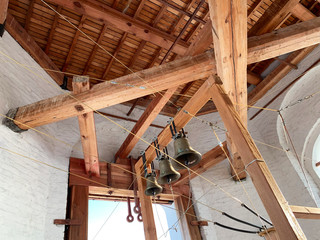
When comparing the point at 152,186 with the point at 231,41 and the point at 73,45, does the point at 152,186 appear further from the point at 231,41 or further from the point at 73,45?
the point at 73,45

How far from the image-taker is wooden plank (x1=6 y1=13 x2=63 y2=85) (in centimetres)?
376

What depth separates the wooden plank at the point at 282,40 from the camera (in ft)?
9.66

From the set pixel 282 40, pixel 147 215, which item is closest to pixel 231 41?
pixel 282 40

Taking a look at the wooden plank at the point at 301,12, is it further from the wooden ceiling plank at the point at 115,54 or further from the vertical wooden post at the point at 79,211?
the vertical wooden post at the point at 79,211

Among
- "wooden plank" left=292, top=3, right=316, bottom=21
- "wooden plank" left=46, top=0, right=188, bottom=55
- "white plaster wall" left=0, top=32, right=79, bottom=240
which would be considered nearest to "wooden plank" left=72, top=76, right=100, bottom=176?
"white plaster wall" left=0, top=32, right=79, bottom=240

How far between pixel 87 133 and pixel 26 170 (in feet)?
2.90

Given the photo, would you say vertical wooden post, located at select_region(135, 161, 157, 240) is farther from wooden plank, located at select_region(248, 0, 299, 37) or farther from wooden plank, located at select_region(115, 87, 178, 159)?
wooden plank, located at select_region(248, 0, 299, 37)

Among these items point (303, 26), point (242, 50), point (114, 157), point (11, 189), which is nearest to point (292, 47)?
point (303, 26)

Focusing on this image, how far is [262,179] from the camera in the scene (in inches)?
66.9

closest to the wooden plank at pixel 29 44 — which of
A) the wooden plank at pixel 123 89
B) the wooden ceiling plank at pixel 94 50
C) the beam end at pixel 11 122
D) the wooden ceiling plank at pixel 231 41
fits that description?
the wooden ceiling plank at pixel 94 50

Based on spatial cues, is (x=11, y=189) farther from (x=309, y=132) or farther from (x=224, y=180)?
(x=309, y=132)

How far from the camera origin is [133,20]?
4.11 m

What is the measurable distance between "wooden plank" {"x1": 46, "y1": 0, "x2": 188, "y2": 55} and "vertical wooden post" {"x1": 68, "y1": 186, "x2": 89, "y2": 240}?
254 cm

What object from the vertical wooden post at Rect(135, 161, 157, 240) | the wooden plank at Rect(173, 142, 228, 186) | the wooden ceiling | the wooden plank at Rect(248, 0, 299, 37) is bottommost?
the vertical wooden post at Rect(135, 161, 157, 240)
